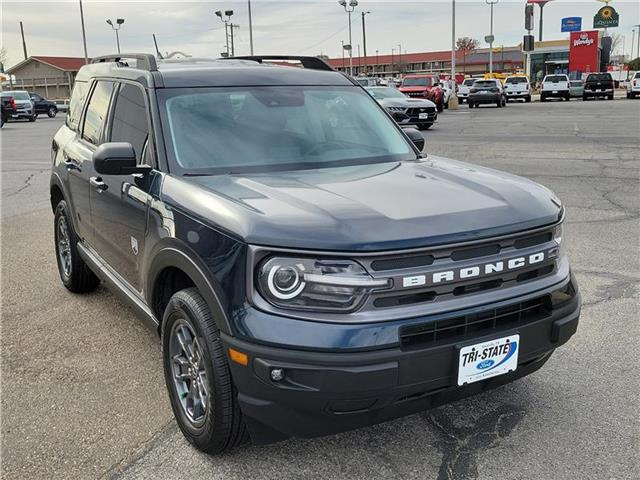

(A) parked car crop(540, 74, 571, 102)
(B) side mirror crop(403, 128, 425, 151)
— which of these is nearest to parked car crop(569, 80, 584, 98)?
(A) parked car crop(540, 74, 571, 102)

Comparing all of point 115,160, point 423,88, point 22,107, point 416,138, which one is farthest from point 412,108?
point 22,107

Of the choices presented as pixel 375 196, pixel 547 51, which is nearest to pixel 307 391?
pixel 375 196

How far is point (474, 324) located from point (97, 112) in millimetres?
3314

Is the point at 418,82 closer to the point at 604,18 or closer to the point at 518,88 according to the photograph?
the point at 518,88

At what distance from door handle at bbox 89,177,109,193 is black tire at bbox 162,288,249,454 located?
135 centimetres

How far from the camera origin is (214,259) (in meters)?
2.73

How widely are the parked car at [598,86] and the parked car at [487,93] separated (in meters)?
7.16

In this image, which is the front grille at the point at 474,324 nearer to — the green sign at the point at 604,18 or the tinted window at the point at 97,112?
the tinted window at the point at 97,112

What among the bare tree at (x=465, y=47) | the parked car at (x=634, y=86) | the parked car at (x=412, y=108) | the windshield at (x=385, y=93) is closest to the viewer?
the parked car at (x=412, y=108)

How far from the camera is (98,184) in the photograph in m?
4.20

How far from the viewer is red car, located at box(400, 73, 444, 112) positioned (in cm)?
2916

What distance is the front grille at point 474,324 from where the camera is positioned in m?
2.55

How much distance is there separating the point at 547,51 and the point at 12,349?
9214 cm

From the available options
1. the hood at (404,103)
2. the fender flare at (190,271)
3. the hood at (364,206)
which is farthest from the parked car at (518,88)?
the fender flare at (190,271)
